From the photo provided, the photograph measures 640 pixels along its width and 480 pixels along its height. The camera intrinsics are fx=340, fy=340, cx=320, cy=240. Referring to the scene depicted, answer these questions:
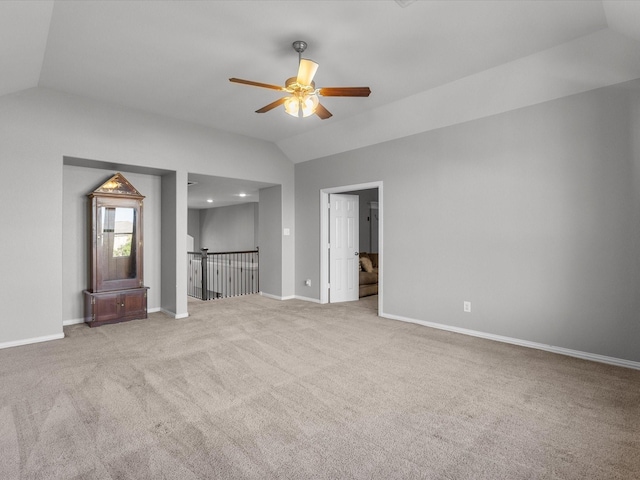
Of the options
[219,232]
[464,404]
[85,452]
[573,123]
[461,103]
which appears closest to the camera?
[85,452]

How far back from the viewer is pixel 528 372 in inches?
123

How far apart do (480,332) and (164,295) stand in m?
4.80

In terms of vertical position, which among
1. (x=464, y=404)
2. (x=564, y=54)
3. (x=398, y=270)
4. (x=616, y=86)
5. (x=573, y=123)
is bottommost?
(x=464, y=404)

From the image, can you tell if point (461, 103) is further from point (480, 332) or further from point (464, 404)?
point (464, 404)

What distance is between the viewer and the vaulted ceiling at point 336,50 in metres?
2.65

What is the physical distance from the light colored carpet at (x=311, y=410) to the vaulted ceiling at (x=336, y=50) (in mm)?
2849

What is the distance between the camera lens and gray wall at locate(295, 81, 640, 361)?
327 centimetres

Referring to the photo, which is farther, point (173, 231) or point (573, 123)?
point (173, 231)

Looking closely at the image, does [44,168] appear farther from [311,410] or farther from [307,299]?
Result: [307,299]

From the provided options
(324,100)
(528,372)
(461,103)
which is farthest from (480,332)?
(324,100)

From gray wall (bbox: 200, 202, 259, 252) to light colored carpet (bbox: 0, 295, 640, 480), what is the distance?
793 centimetres

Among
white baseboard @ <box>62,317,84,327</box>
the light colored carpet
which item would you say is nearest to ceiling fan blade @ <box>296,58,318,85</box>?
the light colored carpet

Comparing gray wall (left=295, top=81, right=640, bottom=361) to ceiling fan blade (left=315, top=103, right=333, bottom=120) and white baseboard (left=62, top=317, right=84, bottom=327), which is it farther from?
white baseboard (left=62, top=317, right=84, bottom=327)

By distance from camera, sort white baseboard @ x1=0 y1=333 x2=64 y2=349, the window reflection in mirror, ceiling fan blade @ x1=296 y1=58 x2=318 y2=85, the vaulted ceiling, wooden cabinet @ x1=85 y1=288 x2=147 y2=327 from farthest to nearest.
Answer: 1. the window reflection in mirror
2. wooden cabinet @ x1=85 y1=288 x2=147 y2=327
3. white baseboard @ x1=0 y1=333 x2=64 y2=349
4. ceiling fan blade @ x1=296 y1=58 x2=318 y2=85
5. the vaulted ceiling
